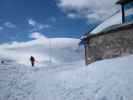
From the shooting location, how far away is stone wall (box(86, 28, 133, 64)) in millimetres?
18719

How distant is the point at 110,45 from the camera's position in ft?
66.2

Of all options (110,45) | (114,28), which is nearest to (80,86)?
(110,45)

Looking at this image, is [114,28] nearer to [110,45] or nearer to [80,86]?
[110,45]

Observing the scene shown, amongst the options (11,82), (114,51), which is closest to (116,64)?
(114,51)

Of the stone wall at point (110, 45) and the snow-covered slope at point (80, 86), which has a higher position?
the stone wall at point (110, 45)

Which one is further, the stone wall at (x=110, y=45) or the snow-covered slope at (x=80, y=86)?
the stone wall at (x=110, y=45)

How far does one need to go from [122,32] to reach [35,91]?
32.3 feet

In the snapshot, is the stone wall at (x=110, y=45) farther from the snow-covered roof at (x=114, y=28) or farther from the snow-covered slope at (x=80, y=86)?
the snow-covered slope at (x=80, y=86)

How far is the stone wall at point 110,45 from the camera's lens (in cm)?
1872

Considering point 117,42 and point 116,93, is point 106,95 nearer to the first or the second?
point 116,93

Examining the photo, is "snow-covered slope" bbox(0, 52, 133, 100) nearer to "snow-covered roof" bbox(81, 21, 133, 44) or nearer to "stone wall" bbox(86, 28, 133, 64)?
"stone wall" bbox(86, 28, 133, 64)

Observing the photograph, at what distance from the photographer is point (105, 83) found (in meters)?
12.7

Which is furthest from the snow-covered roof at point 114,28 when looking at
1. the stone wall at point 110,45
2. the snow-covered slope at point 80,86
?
the snow-covered slope at point 80,86

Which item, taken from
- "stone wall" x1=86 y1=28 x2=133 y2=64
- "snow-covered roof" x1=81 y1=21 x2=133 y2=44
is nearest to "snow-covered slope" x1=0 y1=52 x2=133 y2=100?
"stone wall" x1=86 y1=28 x2=133 y2=64
